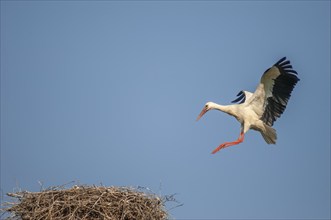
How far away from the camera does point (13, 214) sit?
24.8 ft

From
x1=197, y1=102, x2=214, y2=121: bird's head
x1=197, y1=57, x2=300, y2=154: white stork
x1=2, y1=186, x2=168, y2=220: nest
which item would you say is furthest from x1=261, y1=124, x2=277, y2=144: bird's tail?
x1=2, y1=186, x2=168, y2=220: nest

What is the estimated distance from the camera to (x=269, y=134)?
39.8ft

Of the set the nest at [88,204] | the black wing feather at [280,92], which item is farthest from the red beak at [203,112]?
the nest at [88,204]

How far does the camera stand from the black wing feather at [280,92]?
11523 mm

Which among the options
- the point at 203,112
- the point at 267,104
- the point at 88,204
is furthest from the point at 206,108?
the point at 88,204

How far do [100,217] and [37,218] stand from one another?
2.41 ft

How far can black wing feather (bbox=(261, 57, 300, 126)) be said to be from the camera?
37.8 ft

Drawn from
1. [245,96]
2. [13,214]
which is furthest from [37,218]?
[245,96]

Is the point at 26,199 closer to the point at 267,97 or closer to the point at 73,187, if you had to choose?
the point at 73,187

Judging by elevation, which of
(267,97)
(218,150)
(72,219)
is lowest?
(72,219)

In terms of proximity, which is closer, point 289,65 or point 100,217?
point 100,217

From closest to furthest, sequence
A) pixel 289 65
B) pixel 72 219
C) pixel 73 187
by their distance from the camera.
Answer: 1. pixel 72 219
2. pixel 73 187
3. pixel 289 65

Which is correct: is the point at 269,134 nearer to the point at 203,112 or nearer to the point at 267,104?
the point at 267,104

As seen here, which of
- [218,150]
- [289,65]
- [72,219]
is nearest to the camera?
[72,219]
